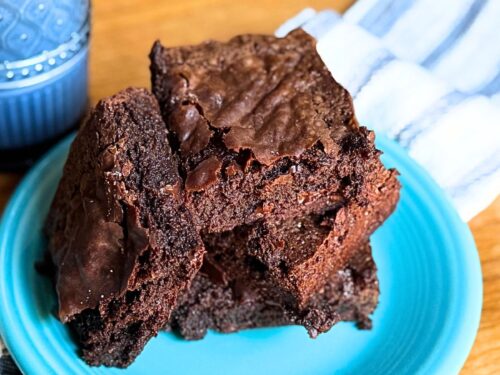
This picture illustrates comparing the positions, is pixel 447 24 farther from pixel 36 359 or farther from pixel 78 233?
pixel 36 359

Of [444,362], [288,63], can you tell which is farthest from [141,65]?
[444,362]

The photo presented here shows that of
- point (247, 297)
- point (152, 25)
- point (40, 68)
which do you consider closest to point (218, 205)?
point (247, 297)

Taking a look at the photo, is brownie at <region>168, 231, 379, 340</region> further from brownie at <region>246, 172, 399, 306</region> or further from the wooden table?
the wooden table

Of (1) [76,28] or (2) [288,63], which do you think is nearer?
(2) [288,63]

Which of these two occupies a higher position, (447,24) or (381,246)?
(447,24)

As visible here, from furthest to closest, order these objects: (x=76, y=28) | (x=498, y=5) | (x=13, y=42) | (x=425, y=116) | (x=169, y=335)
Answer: (x=498, y=5) < (x=425, y=116) < (x=76, y=28) < (x=13, y=42) < (x=169, y=335)

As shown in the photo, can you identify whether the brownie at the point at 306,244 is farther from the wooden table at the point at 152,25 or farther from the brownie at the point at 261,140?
the wooden table at the point at 152,25
